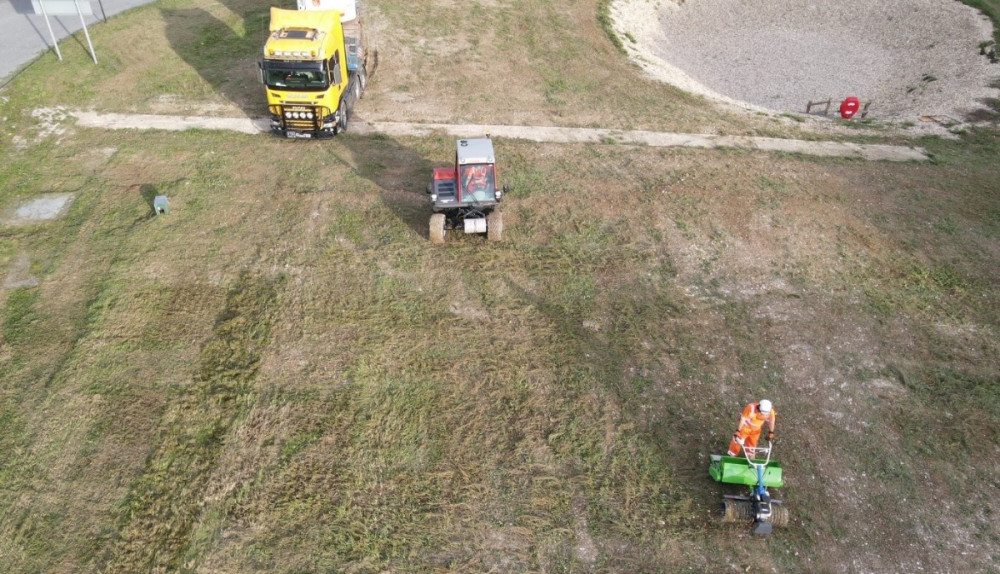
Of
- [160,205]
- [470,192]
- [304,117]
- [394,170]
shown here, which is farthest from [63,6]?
[470,192]

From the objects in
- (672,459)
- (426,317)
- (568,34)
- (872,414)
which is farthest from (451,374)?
(568,34)

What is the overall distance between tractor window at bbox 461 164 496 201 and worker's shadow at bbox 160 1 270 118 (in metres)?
10.7

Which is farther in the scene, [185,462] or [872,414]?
[872,414]

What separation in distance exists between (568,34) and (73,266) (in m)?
23.7

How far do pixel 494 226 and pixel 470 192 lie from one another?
41.6 inches

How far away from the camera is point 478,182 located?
15.3 m

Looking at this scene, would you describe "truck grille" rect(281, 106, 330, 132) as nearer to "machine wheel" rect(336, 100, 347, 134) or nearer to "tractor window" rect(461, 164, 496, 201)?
"machine wheel" rect(336, 100, 347, 134)

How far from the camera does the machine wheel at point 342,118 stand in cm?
2030

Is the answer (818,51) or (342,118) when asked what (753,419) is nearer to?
(342,118)

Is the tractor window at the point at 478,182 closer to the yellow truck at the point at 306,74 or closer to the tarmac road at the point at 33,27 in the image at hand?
the yellow truck at the point at 306,74

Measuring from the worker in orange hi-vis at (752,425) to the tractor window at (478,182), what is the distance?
7926 millimetres

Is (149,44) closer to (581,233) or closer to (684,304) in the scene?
(581,233)

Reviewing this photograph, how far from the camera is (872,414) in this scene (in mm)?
12180

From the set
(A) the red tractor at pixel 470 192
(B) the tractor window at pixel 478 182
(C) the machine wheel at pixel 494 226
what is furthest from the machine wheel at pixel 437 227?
(C) the machine wheel at pixel 494 226
